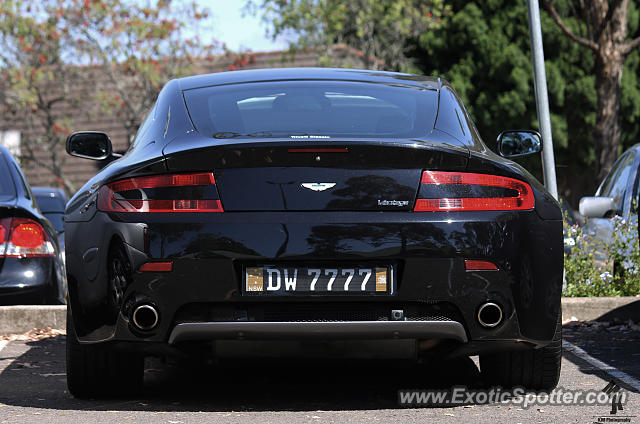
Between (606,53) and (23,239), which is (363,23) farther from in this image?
(23,239)

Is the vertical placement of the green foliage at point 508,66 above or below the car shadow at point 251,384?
below

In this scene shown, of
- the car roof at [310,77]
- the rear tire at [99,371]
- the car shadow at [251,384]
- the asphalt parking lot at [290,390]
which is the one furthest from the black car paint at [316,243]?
the car roof at [310,77]

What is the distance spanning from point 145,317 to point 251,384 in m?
1.23

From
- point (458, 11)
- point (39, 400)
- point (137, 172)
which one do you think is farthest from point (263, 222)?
point (458, 11)

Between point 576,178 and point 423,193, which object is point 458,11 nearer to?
point 576,178

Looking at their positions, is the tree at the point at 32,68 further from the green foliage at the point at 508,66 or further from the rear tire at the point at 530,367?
the rear tire at the point at 530,367

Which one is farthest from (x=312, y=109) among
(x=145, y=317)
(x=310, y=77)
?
(x=145, y=317)

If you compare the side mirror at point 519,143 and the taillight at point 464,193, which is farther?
the side mirror at point 519,143

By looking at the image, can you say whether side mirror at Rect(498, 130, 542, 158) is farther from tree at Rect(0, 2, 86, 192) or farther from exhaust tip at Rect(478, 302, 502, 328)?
tree at Rect(0, 2, 86, 192)

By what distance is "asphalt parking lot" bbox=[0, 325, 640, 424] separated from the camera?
4.93m

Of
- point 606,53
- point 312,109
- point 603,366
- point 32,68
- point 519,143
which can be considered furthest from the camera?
point 32,68

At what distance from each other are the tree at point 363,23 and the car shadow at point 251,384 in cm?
1894

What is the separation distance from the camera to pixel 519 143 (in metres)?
6.16

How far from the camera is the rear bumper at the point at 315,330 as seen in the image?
4.70m
